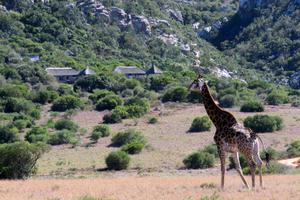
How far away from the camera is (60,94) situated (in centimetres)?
8125

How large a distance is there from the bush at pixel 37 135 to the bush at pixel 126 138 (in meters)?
5.66

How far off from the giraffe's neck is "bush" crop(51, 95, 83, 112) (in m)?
54.9

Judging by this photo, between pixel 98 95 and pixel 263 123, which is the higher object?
pixel 263 123

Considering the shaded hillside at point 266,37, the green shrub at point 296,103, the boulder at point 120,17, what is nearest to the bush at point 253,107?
the green shrub at point 296,103

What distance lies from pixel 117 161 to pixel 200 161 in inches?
209

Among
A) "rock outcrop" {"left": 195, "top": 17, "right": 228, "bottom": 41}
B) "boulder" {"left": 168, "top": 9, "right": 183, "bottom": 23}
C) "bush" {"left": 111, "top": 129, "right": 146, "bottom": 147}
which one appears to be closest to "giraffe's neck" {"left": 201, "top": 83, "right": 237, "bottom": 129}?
"bush" {"left": 111, "top": 129, "right": 146, "bottom": 147}

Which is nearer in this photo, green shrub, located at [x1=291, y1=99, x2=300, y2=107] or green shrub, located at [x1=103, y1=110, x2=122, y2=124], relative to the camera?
green shrub, located at [x1=103, y1=110, x2=122, y2=124]

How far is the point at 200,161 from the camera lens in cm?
4294

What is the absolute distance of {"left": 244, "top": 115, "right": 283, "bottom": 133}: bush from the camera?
56.4 m

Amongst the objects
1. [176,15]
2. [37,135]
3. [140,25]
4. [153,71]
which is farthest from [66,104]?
[176,15]

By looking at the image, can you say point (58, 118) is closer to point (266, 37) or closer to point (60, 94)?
point (60, 94)

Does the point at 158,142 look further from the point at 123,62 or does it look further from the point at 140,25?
the point at 140,25

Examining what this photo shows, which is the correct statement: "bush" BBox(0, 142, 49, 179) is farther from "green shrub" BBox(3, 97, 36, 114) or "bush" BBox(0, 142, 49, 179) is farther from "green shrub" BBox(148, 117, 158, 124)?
"green shrub" BBox(3, 97, 36, 114)

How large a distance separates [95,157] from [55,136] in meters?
8.59
